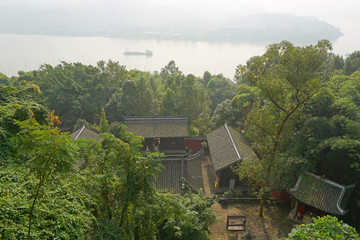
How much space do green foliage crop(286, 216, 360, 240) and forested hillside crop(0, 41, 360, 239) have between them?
3341 millimetres

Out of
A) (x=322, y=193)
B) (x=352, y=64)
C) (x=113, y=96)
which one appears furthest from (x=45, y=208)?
(x=352, y=64)

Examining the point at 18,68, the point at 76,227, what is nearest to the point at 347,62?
the point at 76,227

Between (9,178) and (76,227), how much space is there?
246 centimetres

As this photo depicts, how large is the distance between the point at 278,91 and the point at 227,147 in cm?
730

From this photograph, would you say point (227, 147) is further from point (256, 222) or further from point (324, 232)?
point (324, 232)

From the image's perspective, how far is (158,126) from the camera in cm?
2252

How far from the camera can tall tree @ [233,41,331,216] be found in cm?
1103

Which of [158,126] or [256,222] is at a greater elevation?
[158,126]

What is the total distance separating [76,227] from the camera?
5.77 meters

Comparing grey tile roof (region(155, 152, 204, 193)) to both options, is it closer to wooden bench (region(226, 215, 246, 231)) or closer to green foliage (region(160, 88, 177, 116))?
wooden bench (region(226, 215, 246, 231))

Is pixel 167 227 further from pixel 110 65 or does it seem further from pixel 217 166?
pixel 110 65

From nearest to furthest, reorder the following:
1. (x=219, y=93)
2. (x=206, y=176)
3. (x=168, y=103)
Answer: (x=206, y=176) → (x=168, y=103) → (x=219, y=93)

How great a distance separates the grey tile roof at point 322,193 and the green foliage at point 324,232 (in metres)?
6.50

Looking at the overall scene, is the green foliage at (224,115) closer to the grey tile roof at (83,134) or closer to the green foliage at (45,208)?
the grey tile roof at (83,134)
